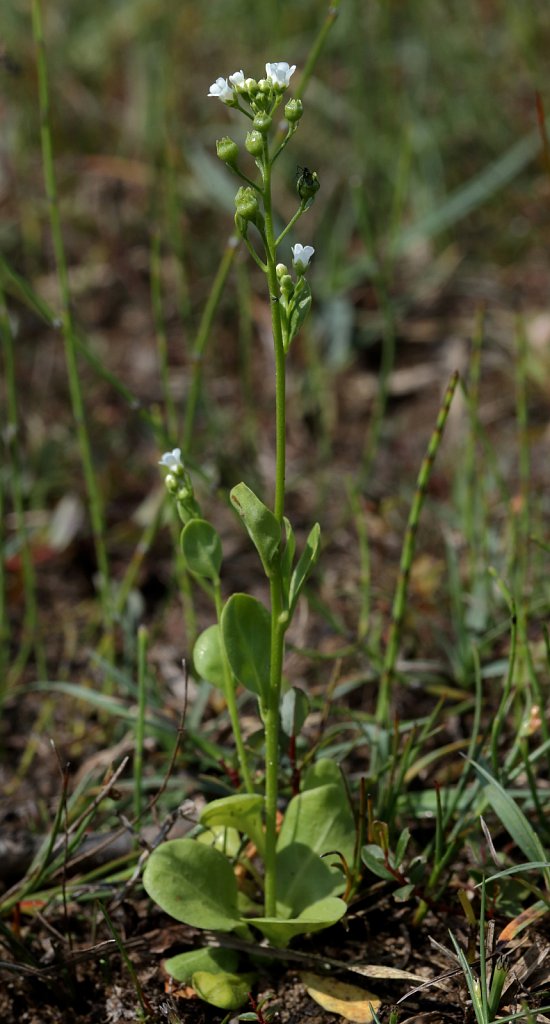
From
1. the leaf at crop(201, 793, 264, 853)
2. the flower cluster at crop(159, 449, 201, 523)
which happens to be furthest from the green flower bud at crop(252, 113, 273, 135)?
the leaf at crop(201, 793, 264, 853)

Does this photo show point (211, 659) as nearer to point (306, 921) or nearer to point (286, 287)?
point (306, 921)

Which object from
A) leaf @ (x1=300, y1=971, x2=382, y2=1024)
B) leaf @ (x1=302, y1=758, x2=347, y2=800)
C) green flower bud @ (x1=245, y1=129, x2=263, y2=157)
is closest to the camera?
green flower bud @ (x1=245, y1=129, x2=263, y2=157)

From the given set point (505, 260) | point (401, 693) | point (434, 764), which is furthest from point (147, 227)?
point (434, 764)

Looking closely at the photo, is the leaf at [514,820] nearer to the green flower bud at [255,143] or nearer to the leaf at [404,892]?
the leaf at [404,892]

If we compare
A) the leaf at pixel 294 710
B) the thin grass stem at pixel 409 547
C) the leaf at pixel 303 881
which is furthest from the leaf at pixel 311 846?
the thin grass stem at pixel 409 547

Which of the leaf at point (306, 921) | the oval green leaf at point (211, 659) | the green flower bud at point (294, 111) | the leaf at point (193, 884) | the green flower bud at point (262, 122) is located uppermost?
the green flower bud at point (294, 111)

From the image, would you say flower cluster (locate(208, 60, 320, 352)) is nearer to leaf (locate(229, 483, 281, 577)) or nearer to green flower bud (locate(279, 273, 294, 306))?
green flower bud (locate(279, 273, 294, 306))

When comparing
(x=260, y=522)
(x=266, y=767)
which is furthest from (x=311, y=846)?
(x=260, y=522)
